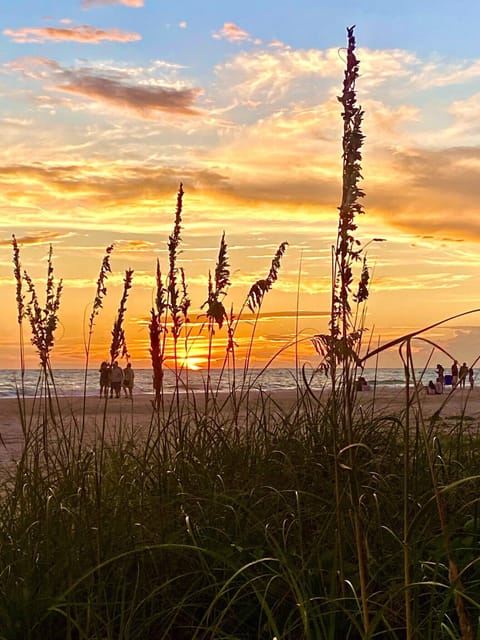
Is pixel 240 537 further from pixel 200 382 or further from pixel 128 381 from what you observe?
pixel 200 382

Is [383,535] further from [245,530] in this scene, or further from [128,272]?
[128,272]

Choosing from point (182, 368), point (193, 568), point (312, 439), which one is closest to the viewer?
point (193, 568)

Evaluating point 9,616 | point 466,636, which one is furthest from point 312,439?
point 466,636

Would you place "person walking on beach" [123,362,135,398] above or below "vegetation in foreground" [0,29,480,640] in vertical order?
above

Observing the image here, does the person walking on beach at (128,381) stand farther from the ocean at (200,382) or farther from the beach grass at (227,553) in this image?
the beach grass at (227,553)

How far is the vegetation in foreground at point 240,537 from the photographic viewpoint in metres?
2.68

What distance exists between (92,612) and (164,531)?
0.66 metres

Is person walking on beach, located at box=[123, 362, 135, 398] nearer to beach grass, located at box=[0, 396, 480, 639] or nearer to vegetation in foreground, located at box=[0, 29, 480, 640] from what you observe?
vegetation in foreground, located at box=[0, 29, 480, 640]

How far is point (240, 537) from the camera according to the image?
351cm

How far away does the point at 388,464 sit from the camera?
14.6 ft

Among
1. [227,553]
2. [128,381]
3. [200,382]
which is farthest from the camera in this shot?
[200,382]

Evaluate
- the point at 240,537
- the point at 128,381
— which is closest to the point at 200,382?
the point at 128,381

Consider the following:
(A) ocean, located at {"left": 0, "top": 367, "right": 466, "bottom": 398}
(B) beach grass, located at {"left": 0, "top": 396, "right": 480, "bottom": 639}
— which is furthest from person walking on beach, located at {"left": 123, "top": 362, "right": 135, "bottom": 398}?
(B) beach grass, located at {"left": 0, "top": 396, "right": 480, "bottom": 639}

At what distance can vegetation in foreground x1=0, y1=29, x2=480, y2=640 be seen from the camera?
8.80ft
